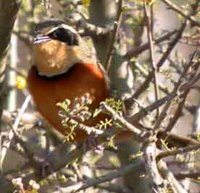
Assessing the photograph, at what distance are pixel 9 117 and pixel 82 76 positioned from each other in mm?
437

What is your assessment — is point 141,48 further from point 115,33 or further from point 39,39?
point 39,39

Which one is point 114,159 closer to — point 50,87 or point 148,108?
point 50,87

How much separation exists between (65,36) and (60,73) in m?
0.21

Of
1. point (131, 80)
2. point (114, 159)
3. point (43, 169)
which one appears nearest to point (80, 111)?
point (43, 169)

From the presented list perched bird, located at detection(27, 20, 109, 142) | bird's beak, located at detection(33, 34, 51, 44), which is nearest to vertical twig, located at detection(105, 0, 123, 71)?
perched bird, located at detection(27, 20, 109, 142)

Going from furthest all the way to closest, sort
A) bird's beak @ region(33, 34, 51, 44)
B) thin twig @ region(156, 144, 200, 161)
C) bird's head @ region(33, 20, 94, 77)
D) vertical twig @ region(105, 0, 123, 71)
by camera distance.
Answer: bird's head @ region(33, 20, 94, 77), bird's beak @ region(33, 34, 51, 44), vertical twig @ region(105, 0, 123, 71), thin twig @ region(156, 144, 200, 161)

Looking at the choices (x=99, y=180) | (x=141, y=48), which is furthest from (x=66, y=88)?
(x=99, y=180)

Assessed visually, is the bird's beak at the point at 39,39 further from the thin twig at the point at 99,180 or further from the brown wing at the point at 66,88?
the thin twig at the point at 99,180

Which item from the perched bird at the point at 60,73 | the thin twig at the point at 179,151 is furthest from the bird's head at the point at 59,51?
the thin twig at the point at 179,151

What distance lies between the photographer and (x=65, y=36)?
3.88 metres

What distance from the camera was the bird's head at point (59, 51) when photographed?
3747 mm

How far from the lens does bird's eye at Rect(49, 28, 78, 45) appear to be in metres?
3.78

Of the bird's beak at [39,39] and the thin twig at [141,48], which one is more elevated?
the bird's beak at [39,39]

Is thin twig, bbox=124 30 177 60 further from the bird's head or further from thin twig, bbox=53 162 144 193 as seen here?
thin twig, bbox=53 162 144 193
